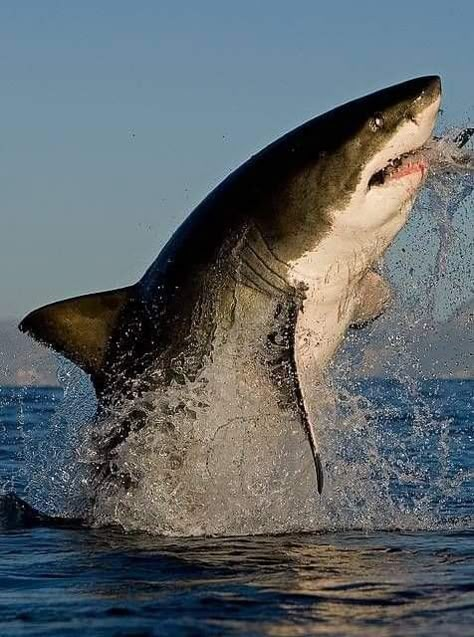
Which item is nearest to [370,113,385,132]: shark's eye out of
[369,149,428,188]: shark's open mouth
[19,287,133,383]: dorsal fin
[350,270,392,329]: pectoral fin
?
[369,149,428,188]: shark's open mouth

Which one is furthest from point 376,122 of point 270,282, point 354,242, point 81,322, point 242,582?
point 242,582

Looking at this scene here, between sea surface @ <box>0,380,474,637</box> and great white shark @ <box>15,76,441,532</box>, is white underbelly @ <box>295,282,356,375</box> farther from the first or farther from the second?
sea surface @ <box>0,380,474,637</box>

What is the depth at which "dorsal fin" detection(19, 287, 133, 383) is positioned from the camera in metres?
9.19

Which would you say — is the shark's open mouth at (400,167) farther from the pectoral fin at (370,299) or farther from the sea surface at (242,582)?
the sea surface at (242,582)

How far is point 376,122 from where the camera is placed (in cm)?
816

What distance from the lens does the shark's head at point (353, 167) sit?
813cm

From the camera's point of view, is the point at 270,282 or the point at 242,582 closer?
the point at 242,582

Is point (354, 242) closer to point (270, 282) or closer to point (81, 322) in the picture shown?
point (270, 282)

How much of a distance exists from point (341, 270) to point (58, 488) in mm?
2971

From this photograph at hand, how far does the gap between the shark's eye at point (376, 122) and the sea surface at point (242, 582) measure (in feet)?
8.53

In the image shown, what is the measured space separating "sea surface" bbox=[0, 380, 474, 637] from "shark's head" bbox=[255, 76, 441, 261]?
6.55ft

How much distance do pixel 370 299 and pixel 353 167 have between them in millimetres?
1357

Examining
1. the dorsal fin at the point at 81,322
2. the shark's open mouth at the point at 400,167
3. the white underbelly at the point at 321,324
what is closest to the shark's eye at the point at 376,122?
the shark's open mouth at the point at 400,167

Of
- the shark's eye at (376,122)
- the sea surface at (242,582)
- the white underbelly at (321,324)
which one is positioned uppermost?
the shark's eye at (376,122)
